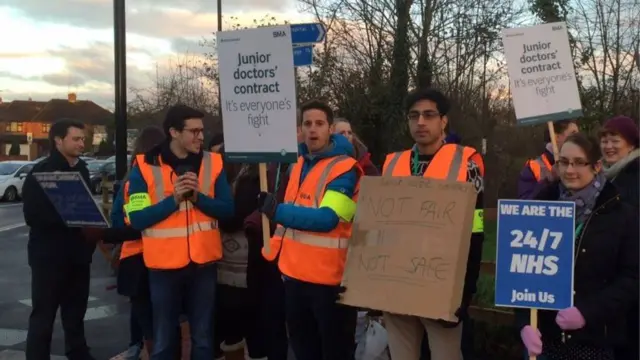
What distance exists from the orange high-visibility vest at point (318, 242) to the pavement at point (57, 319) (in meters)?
3.08

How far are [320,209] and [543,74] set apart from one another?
6.74 feet

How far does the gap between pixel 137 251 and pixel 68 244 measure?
22.7 inches

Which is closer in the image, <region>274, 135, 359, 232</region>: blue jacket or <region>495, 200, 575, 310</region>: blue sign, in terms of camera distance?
<region>495, 200, 575, 310</region>: blue sign

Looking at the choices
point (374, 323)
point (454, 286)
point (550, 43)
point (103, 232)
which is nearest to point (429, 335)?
point (454, 286)

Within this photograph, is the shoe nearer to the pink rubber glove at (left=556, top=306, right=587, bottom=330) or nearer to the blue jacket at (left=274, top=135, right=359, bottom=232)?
the blue jacket at (left=274, top=135, right=359, bottom=232)

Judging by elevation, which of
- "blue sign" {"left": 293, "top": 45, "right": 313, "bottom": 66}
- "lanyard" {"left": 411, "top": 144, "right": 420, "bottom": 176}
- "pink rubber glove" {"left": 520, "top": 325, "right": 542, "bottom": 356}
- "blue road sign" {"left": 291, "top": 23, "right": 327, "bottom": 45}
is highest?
"blue road sign" {"left": 291, "top": 23, "right": 327, "bottom": 45}

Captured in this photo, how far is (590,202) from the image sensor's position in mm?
3621

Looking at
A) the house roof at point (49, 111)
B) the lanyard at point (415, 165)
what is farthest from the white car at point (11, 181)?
the house roof at point (49, 111)

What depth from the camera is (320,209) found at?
13.9 ft

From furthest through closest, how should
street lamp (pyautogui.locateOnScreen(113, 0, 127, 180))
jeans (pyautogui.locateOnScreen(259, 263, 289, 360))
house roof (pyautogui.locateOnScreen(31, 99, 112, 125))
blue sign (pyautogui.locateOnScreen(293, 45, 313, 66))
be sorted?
house roof (pyautogui.locateOnScreen(31, 99, 112, 125)) < street lamp (pyautogui.locateOnScreen(113, 0, 127, 180)) < blue sign (pyautogui.locateOnScreen(293, 45, 313, 66)) < jeans (pyautogui.locateOnScreen(259, 263, 289, 360))

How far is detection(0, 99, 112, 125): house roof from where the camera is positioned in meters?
87.6

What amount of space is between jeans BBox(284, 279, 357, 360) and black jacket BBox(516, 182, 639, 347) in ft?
4.56

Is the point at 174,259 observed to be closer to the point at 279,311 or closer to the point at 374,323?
the point at 279,311

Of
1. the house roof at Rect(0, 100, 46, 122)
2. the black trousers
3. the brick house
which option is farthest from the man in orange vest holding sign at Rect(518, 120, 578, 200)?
the house roof at Rect(0, 100, 46, 122)
